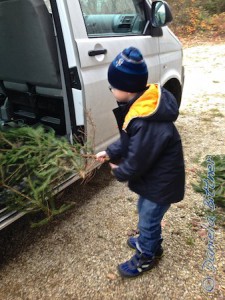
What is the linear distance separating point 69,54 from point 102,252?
1658mm

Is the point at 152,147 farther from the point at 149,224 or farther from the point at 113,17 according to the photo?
the point at 113,17

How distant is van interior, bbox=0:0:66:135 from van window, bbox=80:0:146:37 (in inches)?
14.8

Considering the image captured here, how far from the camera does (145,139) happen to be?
1.83m

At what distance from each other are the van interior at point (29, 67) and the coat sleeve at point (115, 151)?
1033 millimetres

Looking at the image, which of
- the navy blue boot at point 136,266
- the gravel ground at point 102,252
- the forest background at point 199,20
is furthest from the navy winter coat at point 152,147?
the forest background at point 199,20

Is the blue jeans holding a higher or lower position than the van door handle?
lower

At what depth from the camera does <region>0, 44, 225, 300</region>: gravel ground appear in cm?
230

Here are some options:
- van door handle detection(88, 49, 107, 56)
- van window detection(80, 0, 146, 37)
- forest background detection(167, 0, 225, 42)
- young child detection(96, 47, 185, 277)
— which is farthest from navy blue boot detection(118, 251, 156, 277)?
forest background detection(167, 0, 225, 42)

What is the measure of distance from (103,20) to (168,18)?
2.56 feet

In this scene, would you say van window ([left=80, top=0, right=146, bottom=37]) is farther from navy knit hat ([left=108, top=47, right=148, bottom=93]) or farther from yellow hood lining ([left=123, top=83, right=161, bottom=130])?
yellow hood lining ([left=123, top=83, right=161, bottom=130])

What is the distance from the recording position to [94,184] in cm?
361

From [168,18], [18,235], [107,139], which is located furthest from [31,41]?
[18,235]

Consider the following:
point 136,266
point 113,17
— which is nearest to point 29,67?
point 113,17

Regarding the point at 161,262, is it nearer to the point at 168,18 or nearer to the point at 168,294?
the point at 168,294
